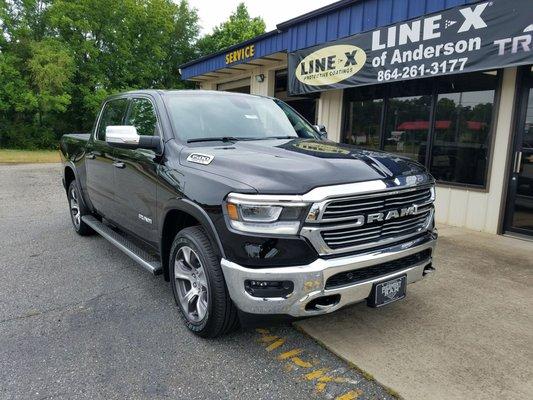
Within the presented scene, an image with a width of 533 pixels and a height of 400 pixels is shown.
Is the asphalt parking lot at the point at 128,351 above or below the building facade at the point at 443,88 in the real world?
below

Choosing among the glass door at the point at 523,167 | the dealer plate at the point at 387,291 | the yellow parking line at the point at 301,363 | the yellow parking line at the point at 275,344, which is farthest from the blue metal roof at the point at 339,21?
the yellow parking line at the point at 301,363

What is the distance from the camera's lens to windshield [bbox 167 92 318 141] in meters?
3.84

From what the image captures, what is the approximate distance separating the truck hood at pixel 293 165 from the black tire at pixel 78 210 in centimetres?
302

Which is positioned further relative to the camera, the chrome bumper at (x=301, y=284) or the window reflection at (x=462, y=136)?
the window reflection at (x=462, y=136)

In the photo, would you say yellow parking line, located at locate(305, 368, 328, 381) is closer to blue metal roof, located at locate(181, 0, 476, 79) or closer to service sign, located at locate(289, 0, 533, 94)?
service sign, located at locate(289, 0, 533, 94)

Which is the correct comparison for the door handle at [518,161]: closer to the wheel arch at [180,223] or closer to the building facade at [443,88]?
the building facade at [443,88]

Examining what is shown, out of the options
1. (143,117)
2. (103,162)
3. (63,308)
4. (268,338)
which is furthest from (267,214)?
(103,162)

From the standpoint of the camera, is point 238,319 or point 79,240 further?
point 79,240

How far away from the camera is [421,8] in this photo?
22.6 feet

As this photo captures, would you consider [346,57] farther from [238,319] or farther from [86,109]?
[86,109]

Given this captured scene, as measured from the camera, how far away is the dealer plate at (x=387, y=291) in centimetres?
292

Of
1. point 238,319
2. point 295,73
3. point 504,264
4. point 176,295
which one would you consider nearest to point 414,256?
point 238,319

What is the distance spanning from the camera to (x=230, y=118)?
4098 mm

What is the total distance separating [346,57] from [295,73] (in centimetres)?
163
